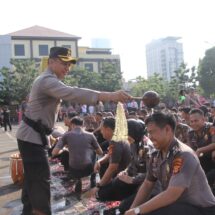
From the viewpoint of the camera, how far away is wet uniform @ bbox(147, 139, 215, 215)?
10.1 feet

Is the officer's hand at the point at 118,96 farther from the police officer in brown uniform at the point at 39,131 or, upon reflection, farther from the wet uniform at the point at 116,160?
the wet uniform at the point at 116,160

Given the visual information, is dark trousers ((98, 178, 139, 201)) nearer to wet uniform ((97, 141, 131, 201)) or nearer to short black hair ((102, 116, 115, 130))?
wet uniform ((97, 141, 131, 201))

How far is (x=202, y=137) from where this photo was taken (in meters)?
5.83

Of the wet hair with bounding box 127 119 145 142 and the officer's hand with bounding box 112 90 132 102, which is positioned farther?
the wet hair with bounding box 127 119 145 142

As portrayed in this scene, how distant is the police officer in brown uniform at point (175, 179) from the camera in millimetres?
3090

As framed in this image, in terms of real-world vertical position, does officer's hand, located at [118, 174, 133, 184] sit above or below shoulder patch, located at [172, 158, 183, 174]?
below

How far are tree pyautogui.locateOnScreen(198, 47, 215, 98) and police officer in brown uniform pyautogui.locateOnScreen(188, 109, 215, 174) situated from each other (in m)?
37.5

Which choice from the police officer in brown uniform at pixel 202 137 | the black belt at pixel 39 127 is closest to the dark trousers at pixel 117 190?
the black belt at pixel 39 127

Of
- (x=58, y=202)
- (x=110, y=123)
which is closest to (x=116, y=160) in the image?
(x=110, y=123)

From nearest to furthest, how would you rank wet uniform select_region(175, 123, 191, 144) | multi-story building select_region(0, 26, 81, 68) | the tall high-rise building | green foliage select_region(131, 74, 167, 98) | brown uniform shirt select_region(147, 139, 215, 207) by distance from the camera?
brown uniform shirt select_region(147, 139, 215, 207) < wet uniform select_region(175, 123, 191, 144) < green foliage select_region(131, 74, 167, 98) < multi-story building select_region(0, 26, 81, 68) < the tall high-rise building

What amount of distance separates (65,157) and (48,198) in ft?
13.4

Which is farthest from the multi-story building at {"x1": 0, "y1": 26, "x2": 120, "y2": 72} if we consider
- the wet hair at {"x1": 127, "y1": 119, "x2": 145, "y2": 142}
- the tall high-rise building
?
the tall high-rise building

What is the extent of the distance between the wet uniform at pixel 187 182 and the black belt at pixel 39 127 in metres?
1.27

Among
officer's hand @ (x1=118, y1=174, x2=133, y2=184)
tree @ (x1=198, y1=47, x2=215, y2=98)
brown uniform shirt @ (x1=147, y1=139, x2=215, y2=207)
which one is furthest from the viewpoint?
tree @ (x1=198, y1=47, x2=215, y2=98)
